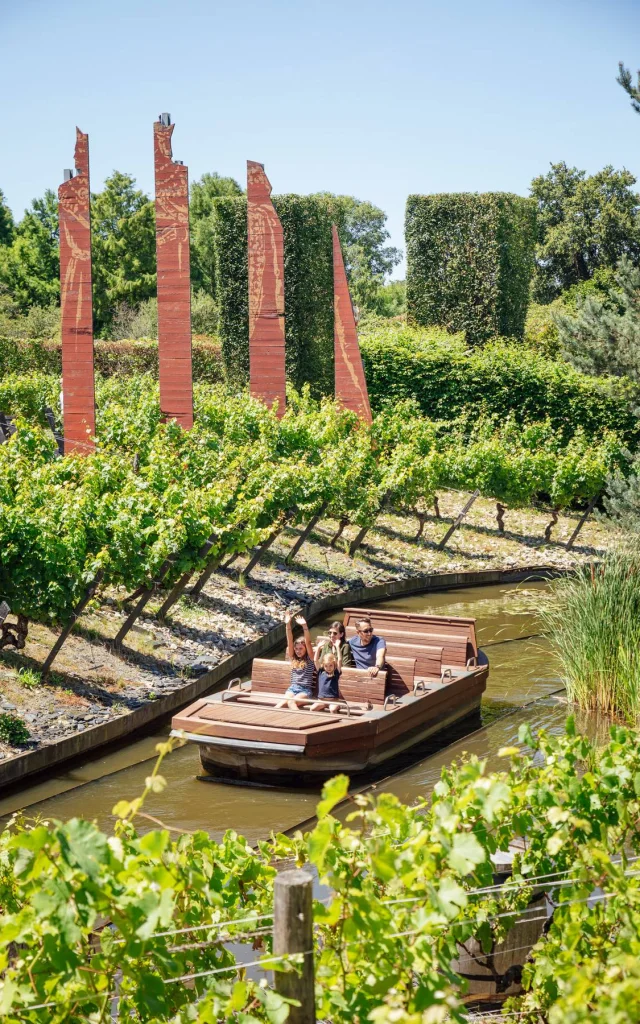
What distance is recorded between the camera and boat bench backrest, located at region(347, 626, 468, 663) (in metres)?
11.6

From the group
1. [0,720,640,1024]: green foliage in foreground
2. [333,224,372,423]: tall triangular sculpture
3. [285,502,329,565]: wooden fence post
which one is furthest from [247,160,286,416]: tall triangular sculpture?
[0,720,640,1024]: green foliage in foreground

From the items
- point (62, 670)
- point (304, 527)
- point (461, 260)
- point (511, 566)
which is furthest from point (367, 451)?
point (461, 260)

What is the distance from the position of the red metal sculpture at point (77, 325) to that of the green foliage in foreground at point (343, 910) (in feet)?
41.7

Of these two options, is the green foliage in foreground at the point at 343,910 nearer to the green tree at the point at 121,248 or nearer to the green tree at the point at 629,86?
the green tree at the point at 629,86

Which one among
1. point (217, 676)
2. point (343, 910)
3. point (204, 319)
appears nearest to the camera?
point (343, 910)

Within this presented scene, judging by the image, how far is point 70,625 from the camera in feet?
35.9

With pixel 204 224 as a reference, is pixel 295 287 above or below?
below

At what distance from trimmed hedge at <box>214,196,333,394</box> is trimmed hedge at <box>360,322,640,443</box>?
55.1 inches

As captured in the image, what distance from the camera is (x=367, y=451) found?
1809 centimetres

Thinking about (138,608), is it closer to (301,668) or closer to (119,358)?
(301,668)

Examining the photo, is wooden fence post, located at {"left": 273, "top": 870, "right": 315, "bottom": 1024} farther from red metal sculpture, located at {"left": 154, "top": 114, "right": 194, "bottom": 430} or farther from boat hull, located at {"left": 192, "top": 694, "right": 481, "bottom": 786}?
red metal sculpture, located at {"left": 154, "top": 114, "right": 194, "bottom": 430}

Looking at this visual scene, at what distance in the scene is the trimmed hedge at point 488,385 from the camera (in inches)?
907

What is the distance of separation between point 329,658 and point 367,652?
0.95m

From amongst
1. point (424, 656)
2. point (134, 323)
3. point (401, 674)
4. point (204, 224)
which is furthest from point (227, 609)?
point (204, 224)
